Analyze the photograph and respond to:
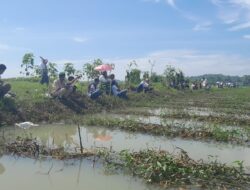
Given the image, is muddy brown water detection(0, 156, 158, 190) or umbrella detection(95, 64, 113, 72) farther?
umbrella detection(95, 64, 113, 72)

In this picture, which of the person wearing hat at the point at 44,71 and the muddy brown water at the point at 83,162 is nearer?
the muddy brown water at the point at 83,162

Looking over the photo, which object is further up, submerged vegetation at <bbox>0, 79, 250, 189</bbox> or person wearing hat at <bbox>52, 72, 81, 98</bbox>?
person wearing hat at <bbox>52, 72, 81, 98</bbox>

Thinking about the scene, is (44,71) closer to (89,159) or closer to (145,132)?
(145,132)

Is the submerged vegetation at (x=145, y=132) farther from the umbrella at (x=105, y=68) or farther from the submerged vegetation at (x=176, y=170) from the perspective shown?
the umbrella at (x=105, y=68)

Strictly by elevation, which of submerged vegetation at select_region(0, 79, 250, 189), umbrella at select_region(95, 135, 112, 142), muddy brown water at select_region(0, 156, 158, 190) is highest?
submerged vegetation at select_region(0, 79, 250, 189)

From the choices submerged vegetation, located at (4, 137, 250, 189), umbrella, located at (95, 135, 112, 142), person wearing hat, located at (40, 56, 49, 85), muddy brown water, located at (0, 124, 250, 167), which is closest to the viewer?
submerged vegetation, located at (4, 137, 250, 189)

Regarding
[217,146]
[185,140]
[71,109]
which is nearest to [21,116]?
[71,109]

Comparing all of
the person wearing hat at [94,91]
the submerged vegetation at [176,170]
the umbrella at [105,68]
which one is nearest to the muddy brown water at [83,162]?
the submerged vegetation at [176,170]

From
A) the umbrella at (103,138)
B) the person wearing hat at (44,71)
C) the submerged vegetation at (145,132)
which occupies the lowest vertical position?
the umbrella at (103,138)

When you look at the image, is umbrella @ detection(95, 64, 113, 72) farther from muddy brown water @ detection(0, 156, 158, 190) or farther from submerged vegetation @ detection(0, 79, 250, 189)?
muddy brown water @ detection(0, 156, 158, 190)

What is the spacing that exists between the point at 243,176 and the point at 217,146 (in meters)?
3.12

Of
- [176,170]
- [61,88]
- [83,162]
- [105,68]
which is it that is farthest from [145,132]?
[105,68]

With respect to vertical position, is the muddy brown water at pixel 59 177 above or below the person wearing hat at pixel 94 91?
below

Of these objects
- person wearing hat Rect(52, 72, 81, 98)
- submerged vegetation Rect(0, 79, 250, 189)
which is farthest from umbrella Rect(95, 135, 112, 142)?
person wearing hat Rect(52, 72, 81, 98)
